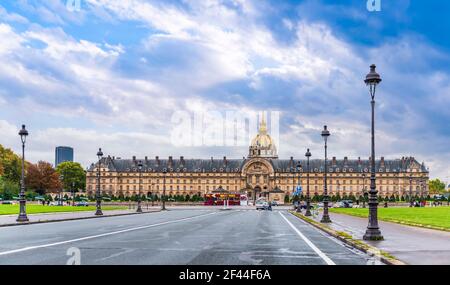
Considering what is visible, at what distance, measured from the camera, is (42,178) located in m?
187

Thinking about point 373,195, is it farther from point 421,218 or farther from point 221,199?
point 221,199

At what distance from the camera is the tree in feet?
607

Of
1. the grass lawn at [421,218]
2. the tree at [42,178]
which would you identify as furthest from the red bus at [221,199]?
the grass lawn at [421,218]

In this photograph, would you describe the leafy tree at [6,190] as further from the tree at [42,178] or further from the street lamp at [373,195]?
the street lamp at [373,195]

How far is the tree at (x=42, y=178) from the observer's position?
185125 mm

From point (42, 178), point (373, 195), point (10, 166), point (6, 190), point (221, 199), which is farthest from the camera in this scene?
point (42, 178)

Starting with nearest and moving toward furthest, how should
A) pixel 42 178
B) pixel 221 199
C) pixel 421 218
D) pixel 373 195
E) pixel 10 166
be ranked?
pixel 373 195 < pixel 421 218 < pixel 221 199 < pixel 10 166 < pixel 42 178

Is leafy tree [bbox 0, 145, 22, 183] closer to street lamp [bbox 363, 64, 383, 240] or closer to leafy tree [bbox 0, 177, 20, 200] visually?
leafy tree [bbox 0, 177, 20, 200]

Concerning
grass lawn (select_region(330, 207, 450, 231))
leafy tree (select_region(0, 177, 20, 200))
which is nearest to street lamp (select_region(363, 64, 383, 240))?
grass lawn (select_region(330, 207, 450, 231))

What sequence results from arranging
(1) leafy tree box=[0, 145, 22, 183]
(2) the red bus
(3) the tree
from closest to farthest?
(2) the red bus
(1) leafy tree box=[0, 145, 22, 183]
(3) the tree

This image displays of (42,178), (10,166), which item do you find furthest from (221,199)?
(42,178)
